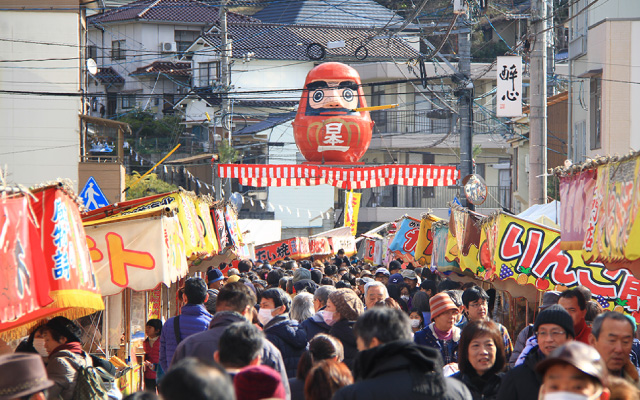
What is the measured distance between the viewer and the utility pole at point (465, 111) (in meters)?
19.2

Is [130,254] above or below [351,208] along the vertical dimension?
above

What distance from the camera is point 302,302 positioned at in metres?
8.45

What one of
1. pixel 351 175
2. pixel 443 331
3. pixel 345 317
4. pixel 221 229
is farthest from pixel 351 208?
pixel 345 317

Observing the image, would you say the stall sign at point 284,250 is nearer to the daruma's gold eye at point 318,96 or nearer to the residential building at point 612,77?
the daruma's gold eye at point 318,96

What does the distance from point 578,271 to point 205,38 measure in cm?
3898

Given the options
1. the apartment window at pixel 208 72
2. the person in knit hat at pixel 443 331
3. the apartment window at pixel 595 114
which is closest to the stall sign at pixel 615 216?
the person in knit hat at pixel 443 331

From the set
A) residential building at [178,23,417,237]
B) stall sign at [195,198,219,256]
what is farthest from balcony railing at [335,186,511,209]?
stall sign at [195,198,219,256]

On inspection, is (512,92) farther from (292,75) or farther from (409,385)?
(292,75)

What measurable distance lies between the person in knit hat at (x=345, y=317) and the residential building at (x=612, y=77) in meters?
14.0

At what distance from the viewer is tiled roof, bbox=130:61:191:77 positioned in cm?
4834

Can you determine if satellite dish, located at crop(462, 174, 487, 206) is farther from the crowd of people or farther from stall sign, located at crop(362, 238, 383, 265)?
stall sign, located at crop(362, 238, 383, 265)

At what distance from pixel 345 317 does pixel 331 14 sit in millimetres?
46631

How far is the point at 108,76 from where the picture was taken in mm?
49000

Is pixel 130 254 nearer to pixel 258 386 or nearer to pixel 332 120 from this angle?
pixel 258 386
